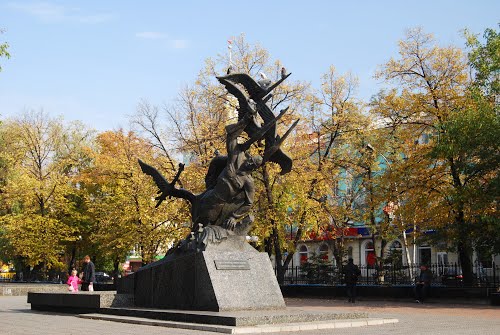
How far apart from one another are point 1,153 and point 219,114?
17.7m

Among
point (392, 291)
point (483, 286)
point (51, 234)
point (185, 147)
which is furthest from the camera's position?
point (51, 234)

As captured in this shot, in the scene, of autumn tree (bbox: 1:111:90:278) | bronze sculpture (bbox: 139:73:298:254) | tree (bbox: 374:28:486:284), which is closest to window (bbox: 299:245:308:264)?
autumn tree (bbox: 1:111:90:278)

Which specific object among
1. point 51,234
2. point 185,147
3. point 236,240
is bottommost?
point 236,240

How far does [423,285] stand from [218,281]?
1294 centimetres

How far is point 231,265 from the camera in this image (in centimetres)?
1359

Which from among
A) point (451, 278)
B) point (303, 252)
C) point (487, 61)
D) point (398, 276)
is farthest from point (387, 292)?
point (303, 252)

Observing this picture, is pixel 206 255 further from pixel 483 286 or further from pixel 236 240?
pixel 483 286

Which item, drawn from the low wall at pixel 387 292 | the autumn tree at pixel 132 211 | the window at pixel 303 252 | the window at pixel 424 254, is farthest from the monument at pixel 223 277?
the window at pixel 303 252

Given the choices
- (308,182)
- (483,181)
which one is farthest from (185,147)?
(483,181)

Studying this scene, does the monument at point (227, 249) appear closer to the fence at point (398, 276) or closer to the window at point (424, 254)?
the fence at point (398, 276)

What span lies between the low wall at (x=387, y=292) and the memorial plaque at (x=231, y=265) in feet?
39.5

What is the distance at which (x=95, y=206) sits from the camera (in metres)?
37.0

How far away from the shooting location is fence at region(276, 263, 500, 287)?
23889 mm

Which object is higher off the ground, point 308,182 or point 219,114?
point 219,114
